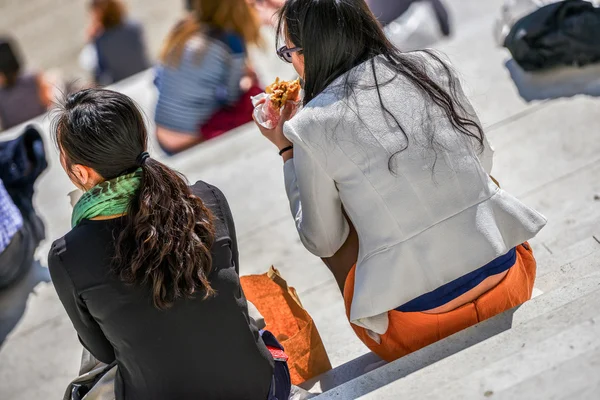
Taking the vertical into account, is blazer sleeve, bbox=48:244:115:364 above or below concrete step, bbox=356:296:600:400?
above

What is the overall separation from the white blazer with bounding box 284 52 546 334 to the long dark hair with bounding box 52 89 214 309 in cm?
37

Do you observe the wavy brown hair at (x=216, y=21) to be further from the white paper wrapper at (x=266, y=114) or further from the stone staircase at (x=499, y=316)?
the white paper wrapper at (x=266, y=114)

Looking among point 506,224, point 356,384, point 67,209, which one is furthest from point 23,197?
point 506,224

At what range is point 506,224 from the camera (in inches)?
94.7

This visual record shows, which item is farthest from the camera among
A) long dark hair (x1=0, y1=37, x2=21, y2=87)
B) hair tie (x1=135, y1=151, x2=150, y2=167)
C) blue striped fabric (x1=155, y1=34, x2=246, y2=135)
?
long dark hair (x1=0, y1=37, x2=21, y2=87)

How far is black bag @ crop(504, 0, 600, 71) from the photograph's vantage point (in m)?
3.86

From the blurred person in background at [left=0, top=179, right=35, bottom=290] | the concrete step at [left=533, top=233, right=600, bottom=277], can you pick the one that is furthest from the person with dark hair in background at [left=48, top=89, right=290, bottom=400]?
the blurred person in background at [left=0, top=179, right=35, bottom=290]

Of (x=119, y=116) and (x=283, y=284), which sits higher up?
(x=119, y=116)

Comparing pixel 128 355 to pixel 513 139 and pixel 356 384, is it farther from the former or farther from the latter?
pixel 513 139

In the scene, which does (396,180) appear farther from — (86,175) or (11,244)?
(11,244)

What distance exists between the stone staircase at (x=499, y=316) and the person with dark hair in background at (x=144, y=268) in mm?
386

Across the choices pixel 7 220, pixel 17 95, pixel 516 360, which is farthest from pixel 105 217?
pixel 17 95

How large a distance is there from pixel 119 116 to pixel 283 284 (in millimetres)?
900

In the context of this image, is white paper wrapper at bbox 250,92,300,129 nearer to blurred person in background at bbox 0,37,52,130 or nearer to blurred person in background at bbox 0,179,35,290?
blurred person in background at bbox 0,179,35,290
